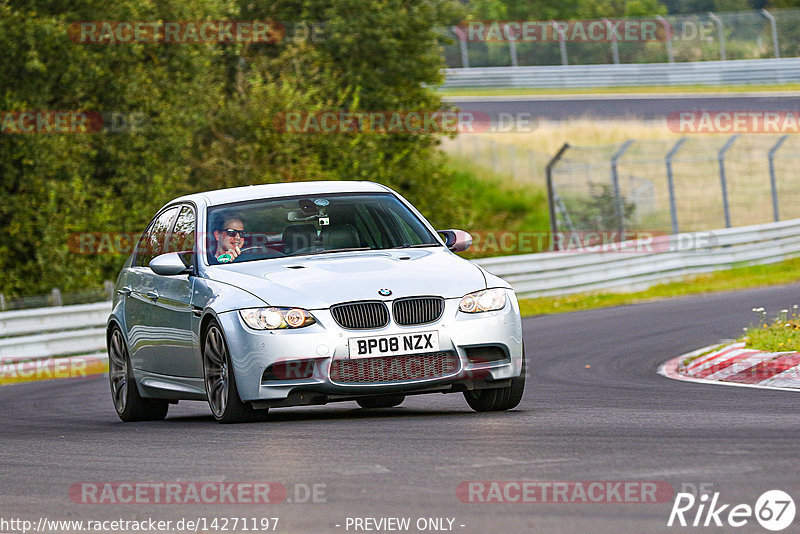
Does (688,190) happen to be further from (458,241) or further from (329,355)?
(329,355)

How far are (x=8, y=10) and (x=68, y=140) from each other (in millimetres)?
2827

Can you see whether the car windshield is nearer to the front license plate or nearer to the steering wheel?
the steering wheel

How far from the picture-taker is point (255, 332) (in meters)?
8.68

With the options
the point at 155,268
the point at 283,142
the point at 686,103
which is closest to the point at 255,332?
the point at 155,268

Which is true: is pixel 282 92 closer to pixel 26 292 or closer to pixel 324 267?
pixel 26 292

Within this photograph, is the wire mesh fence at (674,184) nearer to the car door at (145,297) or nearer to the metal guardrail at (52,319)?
the metal guardrail at (52,319)

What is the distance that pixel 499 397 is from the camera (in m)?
9.32

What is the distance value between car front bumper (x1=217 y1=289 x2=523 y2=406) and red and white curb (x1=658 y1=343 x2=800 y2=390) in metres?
2.73

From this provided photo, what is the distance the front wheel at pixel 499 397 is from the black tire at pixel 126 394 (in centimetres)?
268

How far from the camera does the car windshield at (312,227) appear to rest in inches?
384

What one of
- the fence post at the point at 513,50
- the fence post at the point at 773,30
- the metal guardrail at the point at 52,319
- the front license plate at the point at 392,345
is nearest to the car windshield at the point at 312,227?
the front license plate at the point at 392,345

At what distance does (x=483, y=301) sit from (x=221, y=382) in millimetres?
1760

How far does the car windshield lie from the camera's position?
9758mm

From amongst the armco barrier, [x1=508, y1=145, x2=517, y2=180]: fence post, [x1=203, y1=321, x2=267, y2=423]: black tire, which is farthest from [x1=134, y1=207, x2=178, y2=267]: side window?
[x1=508, y1=145, x2=517, y2=180]: fence post
